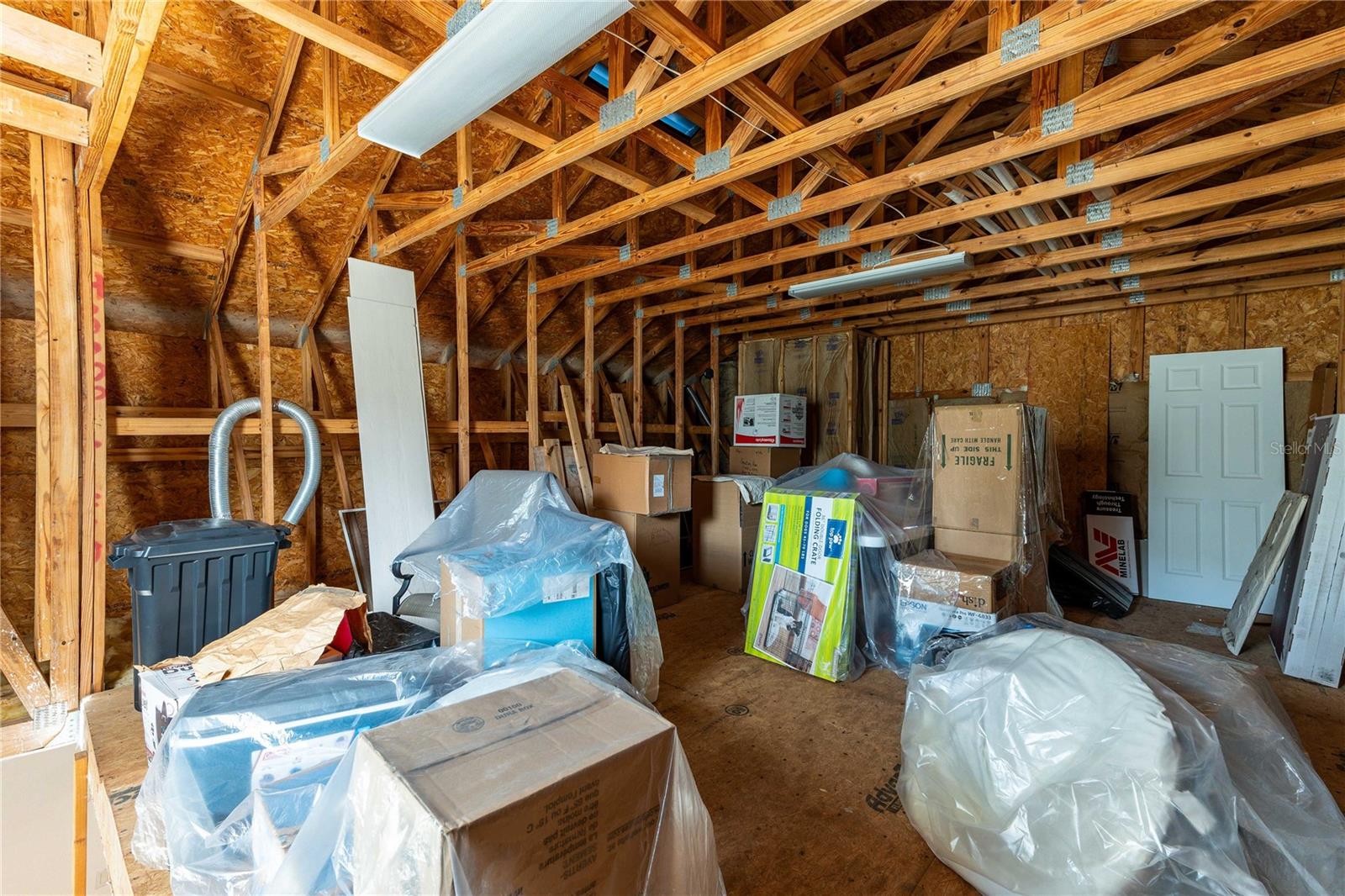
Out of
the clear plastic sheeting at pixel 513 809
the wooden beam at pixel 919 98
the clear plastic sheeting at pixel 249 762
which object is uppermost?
the wooden beam at pixel 919 98

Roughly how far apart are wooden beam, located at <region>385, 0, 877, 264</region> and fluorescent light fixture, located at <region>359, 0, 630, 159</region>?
0.38m

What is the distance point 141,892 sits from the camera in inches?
57.1

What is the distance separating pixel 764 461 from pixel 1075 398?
274 cm

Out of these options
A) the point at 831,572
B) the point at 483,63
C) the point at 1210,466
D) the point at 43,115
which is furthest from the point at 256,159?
the point at 1210,466

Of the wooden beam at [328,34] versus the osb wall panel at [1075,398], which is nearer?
the wooden beam at [328,34]

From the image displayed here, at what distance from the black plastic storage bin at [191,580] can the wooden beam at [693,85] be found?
1842mm

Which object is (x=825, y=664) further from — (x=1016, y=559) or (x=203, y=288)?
(x=203, y=288)

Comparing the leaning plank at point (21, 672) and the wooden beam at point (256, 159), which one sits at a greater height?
the wooden beam at point (256, 159)

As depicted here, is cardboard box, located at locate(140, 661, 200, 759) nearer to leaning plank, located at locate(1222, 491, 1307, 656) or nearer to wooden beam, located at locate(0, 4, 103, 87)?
wooden beam, located at locate(0, 4, 103, 87)

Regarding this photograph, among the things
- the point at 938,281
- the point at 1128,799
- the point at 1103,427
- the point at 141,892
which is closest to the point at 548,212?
the point at 938,281

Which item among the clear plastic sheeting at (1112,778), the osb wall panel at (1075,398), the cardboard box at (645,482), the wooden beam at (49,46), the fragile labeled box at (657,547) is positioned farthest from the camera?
the osb wall panel at (1075,398)

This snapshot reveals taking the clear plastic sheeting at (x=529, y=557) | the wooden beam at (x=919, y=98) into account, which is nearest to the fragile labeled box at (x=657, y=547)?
the clear plastic sheeting at (x=529, y=557)

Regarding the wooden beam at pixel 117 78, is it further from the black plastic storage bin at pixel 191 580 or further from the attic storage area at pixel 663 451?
the black plastic storage bin at pixel 191 580

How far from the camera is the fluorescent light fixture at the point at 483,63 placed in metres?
1.50
